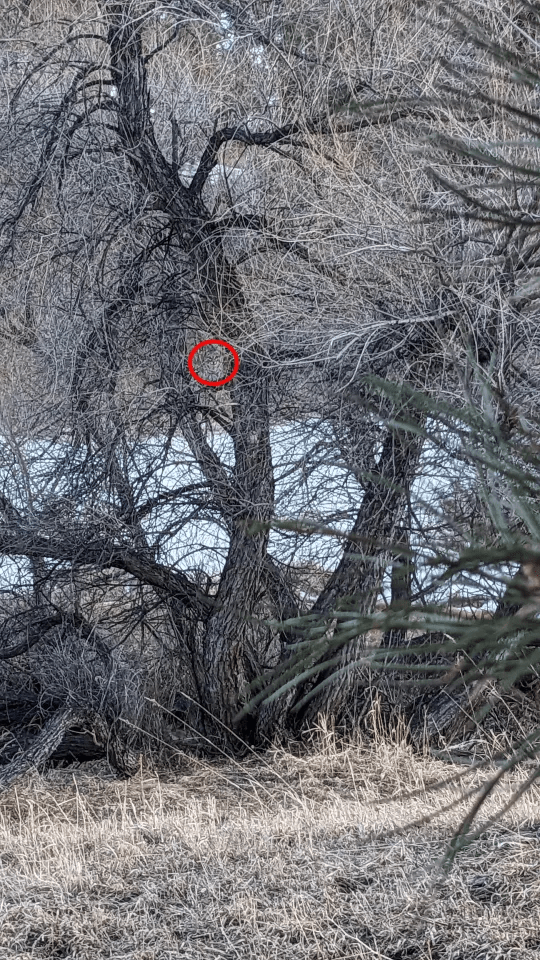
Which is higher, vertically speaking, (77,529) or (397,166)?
(397,166)

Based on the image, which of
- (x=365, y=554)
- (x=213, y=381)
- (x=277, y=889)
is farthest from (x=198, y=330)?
(x=277, y=889)

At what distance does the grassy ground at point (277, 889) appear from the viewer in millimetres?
3834

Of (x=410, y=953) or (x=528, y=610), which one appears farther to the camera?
(x=410, y=953)

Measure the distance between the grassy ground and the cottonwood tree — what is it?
2.69 metres

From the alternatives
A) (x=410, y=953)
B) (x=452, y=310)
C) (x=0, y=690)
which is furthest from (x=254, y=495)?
(x=410, y=953)

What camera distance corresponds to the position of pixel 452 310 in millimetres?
7121

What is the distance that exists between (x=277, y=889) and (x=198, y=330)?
5.19 meters

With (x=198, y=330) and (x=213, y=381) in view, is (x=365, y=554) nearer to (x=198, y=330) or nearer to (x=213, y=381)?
(x=213, y=381)

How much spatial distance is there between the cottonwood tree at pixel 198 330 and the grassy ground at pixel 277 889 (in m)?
2.69

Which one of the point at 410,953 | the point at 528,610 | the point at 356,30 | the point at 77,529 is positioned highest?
the point at 356,30

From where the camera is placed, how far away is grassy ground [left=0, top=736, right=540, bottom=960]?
151 inches

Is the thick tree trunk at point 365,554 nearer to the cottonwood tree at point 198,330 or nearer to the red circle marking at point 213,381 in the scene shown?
the cottonwood tree at point 198,330

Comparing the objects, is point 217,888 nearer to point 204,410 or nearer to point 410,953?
point 410,953

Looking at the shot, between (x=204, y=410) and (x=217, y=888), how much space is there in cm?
487
